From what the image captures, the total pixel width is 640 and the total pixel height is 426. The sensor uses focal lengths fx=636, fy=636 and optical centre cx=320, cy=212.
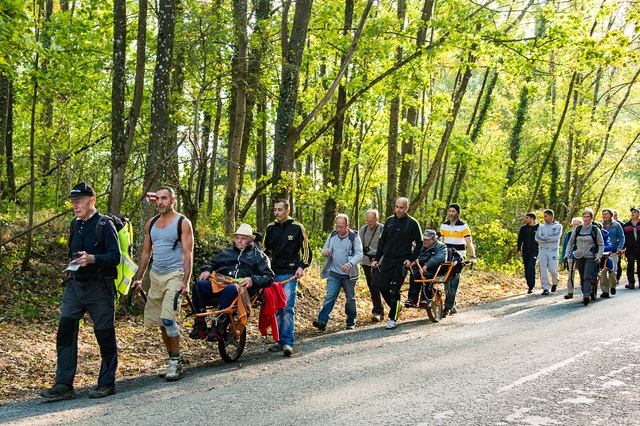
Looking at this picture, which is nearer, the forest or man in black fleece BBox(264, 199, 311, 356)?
man in black fleece BBox(264, 199, 311, 356)

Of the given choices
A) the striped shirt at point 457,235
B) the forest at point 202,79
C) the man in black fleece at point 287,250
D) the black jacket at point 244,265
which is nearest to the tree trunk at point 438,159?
the forest at point 202,79

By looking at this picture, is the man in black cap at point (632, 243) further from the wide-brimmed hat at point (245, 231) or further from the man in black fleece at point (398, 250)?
the wide-brimmed hat at point (245, 231)

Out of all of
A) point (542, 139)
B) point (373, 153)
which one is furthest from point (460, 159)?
point (542, 139)

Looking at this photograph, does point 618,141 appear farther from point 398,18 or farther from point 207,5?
point 207,5

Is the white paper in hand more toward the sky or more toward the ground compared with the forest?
more toward the ground

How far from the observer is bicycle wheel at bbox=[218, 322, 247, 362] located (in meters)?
8.52

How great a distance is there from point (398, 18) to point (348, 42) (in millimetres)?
1501

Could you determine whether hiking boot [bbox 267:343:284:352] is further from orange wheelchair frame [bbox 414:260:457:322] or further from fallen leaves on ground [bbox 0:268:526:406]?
orange wheelchair frame [bbox 414:260:457:322]

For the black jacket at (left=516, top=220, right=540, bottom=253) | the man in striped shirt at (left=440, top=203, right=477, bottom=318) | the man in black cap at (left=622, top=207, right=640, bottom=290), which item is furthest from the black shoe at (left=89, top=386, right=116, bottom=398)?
the man in black cap at (left=622, top=207, right=640, bottom=290)

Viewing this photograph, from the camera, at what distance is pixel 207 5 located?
48.5 ft

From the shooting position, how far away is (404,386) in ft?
23.1

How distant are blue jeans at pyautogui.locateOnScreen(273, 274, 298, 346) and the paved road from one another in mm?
311

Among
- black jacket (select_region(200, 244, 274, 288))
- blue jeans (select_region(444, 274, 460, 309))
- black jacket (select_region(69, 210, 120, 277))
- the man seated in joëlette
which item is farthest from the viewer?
blue jeans (select_region(444, 274, 460, 309))

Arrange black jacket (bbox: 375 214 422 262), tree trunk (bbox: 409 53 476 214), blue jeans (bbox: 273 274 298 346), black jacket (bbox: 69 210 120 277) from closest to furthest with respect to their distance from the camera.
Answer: black jacket (bbox: 69 210 120 277) → blue jeans (bbox: 273 274 298 346) → black jacket (bbox: 375 214 422 262) → tree trunk (bbox: 409 53 476 214)
